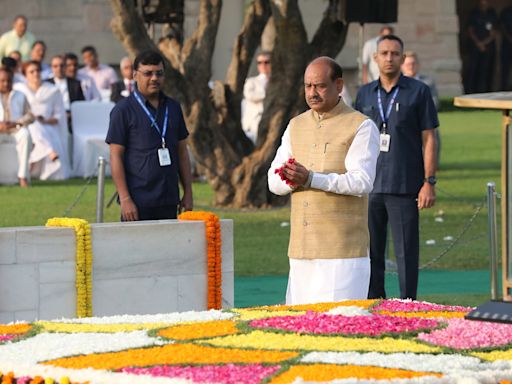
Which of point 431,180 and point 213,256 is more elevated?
point 431,180

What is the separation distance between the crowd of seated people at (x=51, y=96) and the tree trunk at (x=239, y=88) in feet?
9.04

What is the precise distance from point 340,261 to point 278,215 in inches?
374

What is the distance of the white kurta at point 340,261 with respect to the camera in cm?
859

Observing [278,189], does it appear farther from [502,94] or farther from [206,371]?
[206,371]

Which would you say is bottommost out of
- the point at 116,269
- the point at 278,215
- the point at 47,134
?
the point at 278,215

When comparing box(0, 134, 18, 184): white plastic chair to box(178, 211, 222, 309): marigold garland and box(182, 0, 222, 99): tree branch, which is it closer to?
box(182, 0, 222, 99): tree branch

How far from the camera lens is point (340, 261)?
8750 mm

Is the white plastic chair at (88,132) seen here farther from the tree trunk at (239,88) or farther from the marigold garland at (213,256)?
the marigold garland at (213,256)

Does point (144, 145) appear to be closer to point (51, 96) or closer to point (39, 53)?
point (51, 96)

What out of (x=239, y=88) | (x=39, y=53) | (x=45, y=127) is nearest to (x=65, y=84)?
(x=39, y=53)

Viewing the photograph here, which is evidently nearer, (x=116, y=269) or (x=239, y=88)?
(x=116, y=269)

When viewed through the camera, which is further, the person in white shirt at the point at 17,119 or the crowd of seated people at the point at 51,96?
the crowd of seated people at the point at 51,96

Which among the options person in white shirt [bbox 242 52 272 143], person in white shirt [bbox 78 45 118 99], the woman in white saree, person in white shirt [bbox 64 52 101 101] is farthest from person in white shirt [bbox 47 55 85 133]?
person in white shirt [bbox 242 52 272 143]

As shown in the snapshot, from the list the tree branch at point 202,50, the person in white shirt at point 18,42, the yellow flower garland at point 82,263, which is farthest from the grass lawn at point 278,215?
the person in white shirt at point 18,42
